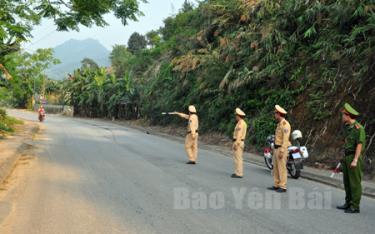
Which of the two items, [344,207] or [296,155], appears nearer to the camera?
[344,207]

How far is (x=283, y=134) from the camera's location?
30.9 ft

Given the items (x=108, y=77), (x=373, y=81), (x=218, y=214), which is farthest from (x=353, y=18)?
(x=108, y=77)

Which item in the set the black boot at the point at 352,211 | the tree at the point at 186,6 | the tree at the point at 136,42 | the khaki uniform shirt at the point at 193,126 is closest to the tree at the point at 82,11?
the khaki uniform shirt at the point at 193,126

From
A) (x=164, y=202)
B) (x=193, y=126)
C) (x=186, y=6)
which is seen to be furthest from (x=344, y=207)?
(x=186, y=6)

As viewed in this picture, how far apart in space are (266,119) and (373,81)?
4895 millimetres

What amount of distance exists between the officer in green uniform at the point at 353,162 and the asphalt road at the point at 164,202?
0.89 feet

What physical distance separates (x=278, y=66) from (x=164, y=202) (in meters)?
11.7

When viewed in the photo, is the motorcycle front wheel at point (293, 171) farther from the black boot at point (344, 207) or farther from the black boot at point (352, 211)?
the black boot at point (352, 211)

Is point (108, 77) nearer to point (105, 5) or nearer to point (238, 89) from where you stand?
point (238, 89)

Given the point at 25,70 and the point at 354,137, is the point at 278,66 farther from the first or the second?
the point at 25,70

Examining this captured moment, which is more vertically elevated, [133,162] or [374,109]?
[374,109]

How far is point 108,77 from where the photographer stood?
54.6 meters

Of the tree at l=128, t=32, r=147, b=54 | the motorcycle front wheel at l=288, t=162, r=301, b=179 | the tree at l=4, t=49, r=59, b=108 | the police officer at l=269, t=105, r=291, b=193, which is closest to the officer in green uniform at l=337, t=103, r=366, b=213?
the police officer at l=269, t=105, r=291, b=193

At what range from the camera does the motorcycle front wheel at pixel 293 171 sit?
37.3 feet
